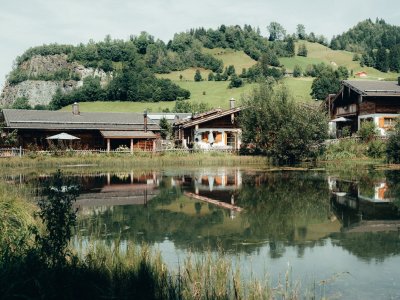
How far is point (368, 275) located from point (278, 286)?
7.12 ft

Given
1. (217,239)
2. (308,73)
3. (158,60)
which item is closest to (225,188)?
(217,239)

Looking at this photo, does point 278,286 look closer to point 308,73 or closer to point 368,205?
point 368,205

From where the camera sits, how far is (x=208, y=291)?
265 inches

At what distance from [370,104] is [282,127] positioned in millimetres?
12339

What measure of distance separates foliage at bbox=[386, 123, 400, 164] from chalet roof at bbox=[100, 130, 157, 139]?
A: 21.5 m

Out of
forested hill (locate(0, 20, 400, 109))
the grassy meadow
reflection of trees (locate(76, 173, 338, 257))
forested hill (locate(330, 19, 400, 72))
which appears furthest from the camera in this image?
forested hill (locate(330, 19, 400, 72))

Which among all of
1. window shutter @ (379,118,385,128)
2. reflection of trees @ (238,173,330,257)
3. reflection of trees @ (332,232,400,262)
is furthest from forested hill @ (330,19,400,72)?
reflection of trees @ (332,232,400,262)

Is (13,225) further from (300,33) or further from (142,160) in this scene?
(300,33)

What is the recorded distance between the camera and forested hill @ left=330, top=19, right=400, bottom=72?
112938mm

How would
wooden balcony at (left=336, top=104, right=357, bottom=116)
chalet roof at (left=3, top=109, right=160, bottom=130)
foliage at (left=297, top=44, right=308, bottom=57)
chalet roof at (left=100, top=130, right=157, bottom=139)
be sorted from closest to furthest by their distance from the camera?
chalet roof at (left=100, top=130, right=157, bottom=139), chalet roof at (left=3, top=109, right=160, bottom=130), wooden balcony at (left=336, top=104, right=357, bottom=116), foliage at (left=297, top=44, right=308, bottom=57)

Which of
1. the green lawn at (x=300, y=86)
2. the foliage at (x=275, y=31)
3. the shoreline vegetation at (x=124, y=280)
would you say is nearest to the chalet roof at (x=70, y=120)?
the shoreline vegetation at (x=124, y=280)

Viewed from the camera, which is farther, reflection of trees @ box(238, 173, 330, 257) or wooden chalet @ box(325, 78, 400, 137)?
wooden chalet @ box(325, 78, 400, 137)

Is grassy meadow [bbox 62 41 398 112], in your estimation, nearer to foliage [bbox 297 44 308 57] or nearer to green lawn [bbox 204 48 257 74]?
green lawn [bbox 204 48 257 74]

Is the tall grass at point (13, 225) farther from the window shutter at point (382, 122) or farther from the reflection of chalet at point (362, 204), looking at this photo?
the window shutter at point (382, 122)
